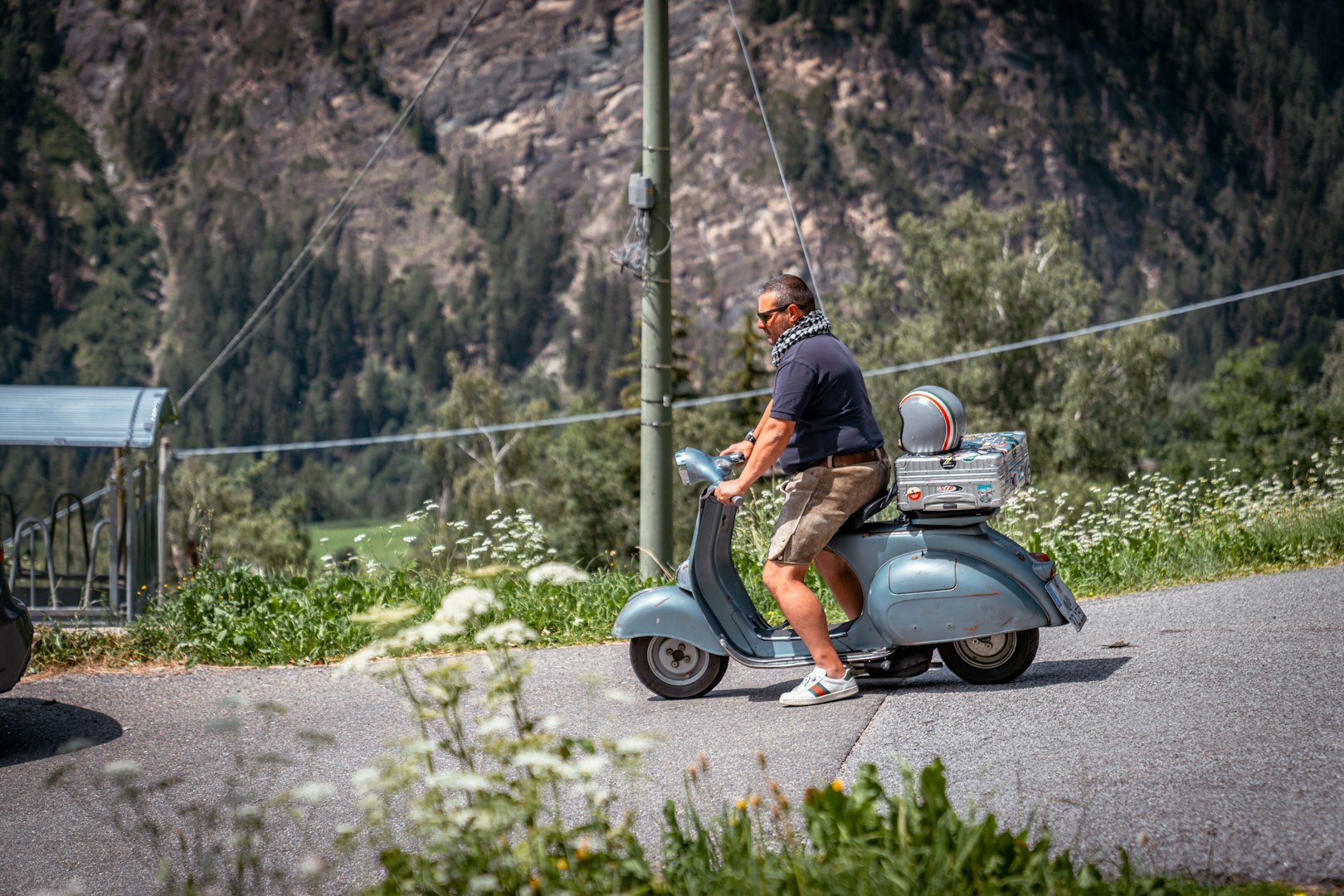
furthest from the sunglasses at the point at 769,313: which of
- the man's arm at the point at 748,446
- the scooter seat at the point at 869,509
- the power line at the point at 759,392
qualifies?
the power line at the point at 759,392

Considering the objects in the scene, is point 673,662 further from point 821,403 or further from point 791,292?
point 791,292

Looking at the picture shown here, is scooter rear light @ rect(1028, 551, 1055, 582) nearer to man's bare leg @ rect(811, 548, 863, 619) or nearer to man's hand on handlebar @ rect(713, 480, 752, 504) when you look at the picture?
man's bare leg @ rect(811, 548, 863, 619)

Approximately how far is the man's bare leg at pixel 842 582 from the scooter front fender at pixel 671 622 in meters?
0.53

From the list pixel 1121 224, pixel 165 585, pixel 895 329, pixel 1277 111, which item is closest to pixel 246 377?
pixel 1121 224

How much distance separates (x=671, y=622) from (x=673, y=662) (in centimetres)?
23

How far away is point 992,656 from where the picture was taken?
A: 19.1 feet

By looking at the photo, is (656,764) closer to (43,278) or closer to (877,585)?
(877,585)

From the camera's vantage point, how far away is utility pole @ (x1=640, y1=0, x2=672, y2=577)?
9.34 m

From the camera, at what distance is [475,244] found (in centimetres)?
19512

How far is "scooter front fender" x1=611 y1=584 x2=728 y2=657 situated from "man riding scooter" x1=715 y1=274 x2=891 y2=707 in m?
0.36

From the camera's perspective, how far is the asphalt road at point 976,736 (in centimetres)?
401

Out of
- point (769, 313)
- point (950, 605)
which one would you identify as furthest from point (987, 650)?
point (769, 313)

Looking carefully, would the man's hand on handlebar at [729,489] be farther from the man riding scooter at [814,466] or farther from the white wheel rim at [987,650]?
the white wheel rim at [987,650]

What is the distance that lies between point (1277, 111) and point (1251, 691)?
16362cm
